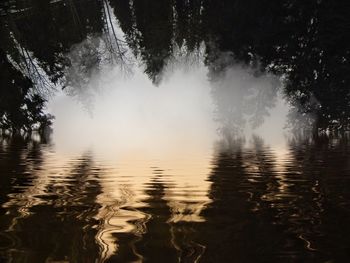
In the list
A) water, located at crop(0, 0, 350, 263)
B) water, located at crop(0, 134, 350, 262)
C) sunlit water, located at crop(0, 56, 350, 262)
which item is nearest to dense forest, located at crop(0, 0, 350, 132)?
water, located at crop(0, 0, 350, 263)

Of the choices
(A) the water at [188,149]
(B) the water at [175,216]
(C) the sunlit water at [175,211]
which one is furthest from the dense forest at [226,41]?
(B) the water at [175,216]

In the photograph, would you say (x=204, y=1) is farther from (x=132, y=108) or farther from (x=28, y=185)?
(x=132, y=108)

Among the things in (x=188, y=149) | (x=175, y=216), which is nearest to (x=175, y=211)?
(x=175, y=216)

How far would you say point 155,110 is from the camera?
2606 inches

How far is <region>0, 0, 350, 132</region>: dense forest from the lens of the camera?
2598 centimetres

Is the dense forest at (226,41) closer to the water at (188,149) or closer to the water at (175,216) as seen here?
the water at (188,149)

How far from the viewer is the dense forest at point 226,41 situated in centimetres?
2598

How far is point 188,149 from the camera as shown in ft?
59.7

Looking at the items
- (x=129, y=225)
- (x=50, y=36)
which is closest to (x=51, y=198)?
(x=129, y=225)

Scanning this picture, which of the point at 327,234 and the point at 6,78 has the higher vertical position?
the point at 6,78

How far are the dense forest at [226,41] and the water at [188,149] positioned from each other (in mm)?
97

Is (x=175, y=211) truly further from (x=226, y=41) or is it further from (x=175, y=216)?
(x=226, y=41)

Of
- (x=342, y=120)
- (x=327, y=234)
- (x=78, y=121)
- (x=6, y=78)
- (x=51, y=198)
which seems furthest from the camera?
(x=78, y=121)

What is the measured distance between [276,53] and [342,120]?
5950 mm
